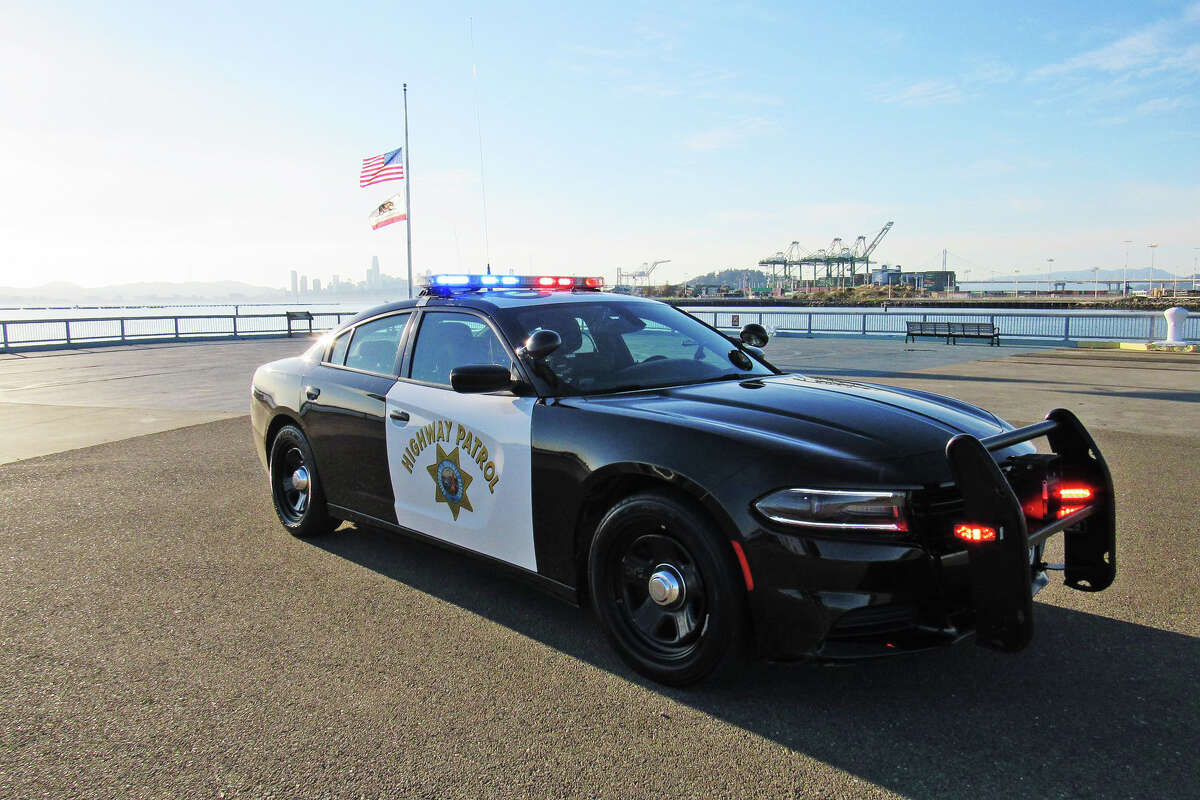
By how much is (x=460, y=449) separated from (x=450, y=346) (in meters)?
0.66

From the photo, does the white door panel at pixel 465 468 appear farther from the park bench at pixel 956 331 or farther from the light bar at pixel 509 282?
the park bench at pixel 956 331

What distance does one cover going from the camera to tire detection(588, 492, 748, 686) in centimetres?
310

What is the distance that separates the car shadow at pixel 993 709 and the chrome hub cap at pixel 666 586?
37cm

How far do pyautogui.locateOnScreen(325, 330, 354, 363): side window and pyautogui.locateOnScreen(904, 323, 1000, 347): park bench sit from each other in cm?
2401

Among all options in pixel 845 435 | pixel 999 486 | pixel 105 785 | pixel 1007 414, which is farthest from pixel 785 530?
pixel 1007 414

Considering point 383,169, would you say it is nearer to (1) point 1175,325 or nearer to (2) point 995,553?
(1) point 1175,325

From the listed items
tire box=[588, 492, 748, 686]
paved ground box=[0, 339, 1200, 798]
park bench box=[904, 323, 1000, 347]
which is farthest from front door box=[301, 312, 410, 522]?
park bench box=[904, 323, 1000, 347]

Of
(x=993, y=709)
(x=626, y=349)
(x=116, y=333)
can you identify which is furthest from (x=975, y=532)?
(x=116, y=333)

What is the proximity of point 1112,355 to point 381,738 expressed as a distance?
72.5ft

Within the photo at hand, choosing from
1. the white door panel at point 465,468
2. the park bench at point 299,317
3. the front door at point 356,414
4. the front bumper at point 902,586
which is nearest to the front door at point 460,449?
the white door panel at point 465,468

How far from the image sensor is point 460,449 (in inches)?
164

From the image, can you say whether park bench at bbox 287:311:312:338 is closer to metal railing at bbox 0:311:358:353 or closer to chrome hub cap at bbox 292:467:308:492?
metal railing at bbox 0:311:358:353

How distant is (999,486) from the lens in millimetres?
2824

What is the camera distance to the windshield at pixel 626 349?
13.6ft
